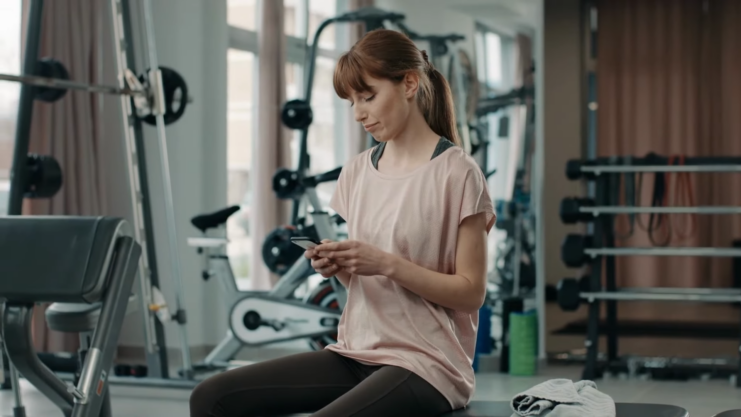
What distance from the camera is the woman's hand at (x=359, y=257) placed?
58.2 inches

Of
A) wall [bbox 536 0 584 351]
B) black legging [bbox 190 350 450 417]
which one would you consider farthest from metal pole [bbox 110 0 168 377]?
black legging [bbox 190 350 450 417]

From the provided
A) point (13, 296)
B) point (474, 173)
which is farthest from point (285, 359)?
point (13, 296)

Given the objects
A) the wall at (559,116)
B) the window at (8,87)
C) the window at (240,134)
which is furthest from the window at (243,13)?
the wall at (559,116)

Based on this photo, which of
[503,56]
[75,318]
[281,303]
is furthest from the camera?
[503,56]

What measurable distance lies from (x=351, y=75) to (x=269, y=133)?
11.2 ft

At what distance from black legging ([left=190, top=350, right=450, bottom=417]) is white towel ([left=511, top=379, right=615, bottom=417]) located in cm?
13

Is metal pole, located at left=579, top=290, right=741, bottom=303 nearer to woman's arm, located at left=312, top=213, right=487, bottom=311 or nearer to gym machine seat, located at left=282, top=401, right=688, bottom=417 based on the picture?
gym machine seat, located at left=282, top=401, right=688, bottom=417

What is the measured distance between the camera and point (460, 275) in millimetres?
1539

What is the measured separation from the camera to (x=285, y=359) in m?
1.60

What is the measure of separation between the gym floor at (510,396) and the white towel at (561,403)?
2029 millimetres

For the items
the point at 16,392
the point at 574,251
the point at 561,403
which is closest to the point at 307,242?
the point at 561,403

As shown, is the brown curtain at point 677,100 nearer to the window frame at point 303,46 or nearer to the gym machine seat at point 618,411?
the window frame at point 303,46

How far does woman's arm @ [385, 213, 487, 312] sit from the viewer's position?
1.50m

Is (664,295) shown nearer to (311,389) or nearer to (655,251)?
(655,251)
